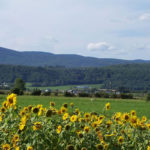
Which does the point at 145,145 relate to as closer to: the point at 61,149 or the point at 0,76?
the point at 61,149

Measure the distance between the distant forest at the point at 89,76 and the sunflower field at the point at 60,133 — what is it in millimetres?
159043

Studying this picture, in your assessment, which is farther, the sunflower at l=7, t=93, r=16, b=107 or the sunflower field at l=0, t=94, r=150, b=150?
the sunflower at l=7, t=93, r=16, b=107

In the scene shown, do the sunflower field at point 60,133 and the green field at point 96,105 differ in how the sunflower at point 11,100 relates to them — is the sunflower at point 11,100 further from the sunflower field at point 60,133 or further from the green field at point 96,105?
the green field at point 96,105

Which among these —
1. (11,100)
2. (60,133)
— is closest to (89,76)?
(11,100)

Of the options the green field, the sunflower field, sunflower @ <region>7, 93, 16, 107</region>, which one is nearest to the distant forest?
the green field

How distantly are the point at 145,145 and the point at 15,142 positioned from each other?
1.82m

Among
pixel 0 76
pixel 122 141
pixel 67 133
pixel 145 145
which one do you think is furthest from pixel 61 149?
pixel 0 76

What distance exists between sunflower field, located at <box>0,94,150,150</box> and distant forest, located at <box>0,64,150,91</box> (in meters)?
159

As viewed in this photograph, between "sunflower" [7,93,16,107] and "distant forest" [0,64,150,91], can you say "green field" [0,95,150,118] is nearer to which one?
"sunflower" [7,93,16,107]

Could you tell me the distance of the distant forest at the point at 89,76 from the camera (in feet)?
562

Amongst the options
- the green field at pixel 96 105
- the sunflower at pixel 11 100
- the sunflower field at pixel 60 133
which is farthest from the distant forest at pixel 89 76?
the sunflower at pixel 11 100

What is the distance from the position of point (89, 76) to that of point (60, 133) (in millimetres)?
186135

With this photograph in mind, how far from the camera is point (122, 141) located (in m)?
4.67

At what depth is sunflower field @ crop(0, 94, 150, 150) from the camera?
14.2 ft
